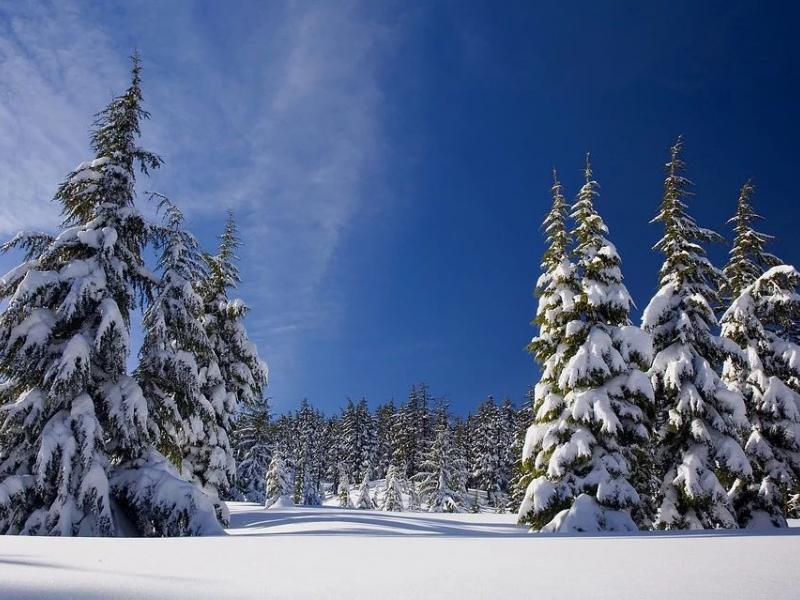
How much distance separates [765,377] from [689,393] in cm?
477

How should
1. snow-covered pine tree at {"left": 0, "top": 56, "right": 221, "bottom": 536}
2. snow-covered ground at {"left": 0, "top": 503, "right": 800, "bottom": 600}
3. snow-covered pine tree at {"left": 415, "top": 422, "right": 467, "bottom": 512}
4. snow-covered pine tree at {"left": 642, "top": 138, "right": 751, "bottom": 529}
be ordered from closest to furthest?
snow-covered ground at {"left": 0, "top": 503, "right": 800, "bottom": 600} → snow-covered pine tree at {"left": 0, "top": 56, "right": 221, "bottom": 536} → snow-covered pine tree at {"left": 642, "top": 138, "right": 751, "bottom": 529} → snow-covered pine tree at {"left": 415, "top": 422, "right": 467, "bottom": 512}

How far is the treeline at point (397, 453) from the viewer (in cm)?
5216

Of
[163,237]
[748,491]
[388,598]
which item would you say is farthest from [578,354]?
[388,598]

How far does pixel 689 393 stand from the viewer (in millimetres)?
17578

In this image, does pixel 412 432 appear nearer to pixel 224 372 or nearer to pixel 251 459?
pixel 251 459

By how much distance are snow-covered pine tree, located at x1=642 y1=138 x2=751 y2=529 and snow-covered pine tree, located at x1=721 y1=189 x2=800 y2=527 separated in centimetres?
183

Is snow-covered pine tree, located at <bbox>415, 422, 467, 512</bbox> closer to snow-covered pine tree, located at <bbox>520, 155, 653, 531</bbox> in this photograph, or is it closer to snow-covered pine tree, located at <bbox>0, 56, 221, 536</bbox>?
snow-covered pine tree, located at <bbox>520, 155, 653, 531</bbox>

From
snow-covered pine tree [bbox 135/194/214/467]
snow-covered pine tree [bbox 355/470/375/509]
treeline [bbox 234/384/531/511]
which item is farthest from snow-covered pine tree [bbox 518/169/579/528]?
snow-covered pine tree [bbox 355/470/375/509]

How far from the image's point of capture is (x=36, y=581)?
3.10 meters

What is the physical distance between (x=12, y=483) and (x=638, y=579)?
10599 mm

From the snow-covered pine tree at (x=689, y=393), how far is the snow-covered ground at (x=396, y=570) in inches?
501

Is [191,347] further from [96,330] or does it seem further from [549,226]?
[549,226]

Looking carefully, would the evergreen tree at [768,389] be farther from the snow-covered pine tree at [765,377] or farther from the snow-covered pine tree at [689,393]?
the snow-covered pine tree at [689,393]

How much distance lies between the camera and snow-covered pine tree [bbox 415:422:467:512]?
52156mm
